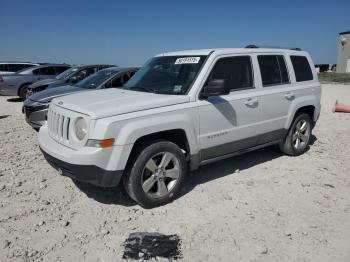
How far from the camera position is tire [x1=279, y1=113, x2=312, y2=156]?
6074mm

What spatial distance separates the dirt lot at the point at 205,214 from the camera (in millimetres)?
3342

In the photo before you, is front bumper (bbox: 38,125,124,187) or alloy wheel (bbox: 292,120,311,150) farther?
alloy wheel (bbox: 292,120,311,150)

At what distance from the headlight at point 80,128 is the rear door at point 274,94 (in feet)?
9.11

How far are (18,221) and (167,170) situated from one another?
185cm

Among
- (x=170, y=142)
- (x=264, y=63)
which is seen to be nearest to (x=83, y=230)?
(x=170, y=142)

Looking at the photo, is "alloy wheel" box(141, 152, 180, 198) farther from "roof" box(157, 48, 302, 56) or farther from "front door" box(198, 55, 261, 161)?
"roof" box(157, 48, 302, 56)

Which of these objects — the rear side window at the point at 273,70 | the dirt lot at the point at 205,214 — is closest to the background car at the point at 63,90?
the dirt lot at the point at 205,214

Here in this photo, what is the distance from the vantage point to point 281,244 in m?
3.45

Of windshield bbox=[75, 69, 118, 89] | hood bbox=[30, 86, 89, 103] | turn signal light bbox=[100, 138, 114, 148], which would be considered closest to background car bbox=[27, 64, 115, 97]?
windshield bbox=[75, 69, 118, 89]

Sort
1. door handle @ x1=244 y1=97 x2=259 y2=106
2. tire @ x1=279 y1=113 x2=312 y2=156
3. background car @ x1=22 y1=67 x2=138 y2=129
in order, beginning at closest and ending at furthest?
1. door handle @ x1=244 y1=97 x2=259 y2=106
2. tire @ x1=279 y1=113 x2=312 y2=156
3. background car @ x1=22 y1=67 x2=138 y2=129

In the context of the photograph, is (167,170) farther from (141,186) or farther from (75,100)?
(75,100)

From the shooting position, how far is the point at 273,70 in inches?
217

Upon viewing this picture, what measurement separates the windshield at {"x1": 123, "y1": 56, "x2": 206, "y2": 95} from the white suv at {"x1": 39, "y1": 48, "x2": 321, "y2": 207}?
2cm

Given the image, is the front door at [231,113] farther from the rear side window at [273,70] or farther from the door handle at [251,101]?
the rear side window at [273,70]
